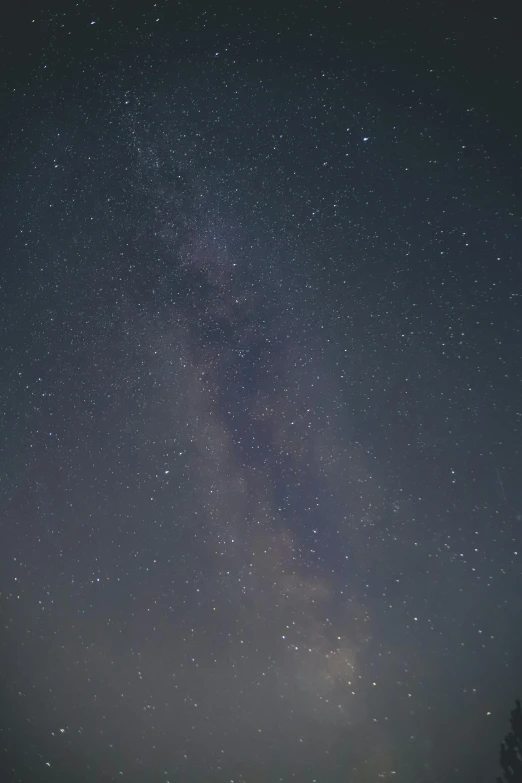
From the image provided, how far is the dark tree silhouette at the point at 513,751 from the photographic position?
3.87m

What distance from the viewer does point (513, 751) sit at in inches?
160

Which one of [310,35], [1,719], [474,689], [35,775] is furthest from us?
[35,775]

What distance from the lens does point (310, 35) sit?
238 cm

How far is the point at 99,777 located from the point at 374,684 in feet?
45.7

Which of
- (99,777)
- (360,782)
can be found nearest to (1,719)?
(99,777)

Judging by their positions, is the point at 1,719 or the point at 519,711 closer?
the point at 519,711

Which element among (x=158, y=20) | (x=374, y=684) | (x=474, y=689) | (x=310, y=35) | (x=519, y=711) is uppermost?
→ (x=158, y=20)

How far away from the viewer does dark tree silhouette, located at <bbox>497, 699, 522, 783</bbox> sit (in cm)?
387

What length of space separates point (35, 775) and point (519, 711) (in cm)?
2404

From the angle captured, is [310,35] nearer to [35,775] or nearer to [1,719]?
[1,719]

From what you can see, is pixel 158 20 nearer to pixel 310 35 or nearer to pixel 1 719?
pixel 310 35

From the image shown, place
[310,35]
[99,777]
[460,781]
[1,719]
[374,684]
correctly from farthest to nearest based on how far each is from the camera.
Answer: [99,777] → [1,719] → [460,781] → [374,684] → [310,35]

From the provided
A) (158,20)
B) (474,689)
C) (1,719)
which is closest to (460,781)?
(474,689)

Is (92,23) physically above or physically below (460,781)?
above
